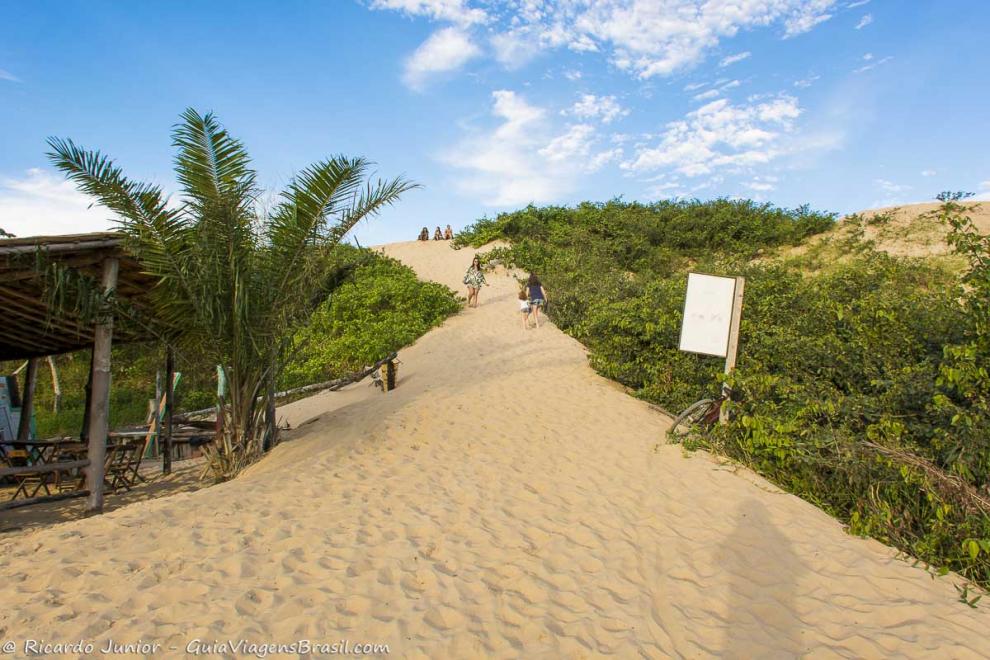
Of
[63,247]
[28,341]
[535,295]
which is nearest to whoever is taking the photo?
[63,247]

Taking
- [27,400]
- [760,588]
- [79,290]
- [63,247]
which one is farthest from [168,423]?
[760,588]

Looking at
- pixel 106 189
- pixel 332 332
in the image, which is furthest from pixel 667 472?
pixel 332 332

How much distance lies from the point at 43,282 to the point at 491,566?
521cm

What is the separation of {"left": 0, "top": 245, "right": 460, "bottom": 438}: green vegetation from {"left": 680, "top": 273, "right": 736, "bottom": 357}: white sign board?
8.72 meters

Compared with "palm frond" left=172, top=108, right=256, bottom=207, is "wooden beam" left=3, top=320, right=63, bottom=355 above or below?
below

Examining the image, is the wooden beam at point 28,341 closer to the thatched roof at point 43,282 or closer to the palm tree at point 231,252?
the thatched roof at point 43,282

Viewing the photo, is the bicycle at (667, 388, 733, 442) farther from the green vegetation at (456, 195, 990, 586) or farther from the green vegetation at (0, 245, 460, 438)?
the green vegetation at (0, 245, 460, 438)

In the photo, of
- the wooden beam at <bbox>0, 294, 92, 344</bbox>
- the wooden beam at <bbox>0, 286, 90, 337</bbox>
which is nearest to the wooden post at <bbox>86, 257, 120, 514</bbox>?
the wooden beam at <bbox>0, 286, 90, 337</bbox>

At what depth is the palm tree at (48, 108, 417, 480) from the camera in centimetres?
Result: 623

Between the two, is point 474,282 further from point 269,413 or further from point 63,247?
point 63,247

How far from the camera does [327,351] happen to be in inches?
611

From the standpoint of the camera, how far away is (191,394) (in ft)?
54.4

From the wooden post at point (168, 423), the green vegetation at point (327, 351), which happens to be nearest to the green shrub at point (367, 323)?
the green vegetation at point (327, 351)

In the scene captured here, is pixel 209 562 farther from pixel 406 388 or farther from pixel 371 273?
pixel 371 273
